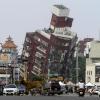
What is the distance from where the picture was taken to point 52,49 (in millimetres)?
183000

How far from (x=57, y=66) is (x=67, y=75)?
4185 mm

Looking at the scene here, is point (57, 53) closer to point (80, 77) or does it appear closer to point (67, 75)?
point (67, 75)

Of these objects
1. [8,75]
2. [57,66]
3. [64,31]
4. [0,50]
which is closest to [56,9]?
[64,31]

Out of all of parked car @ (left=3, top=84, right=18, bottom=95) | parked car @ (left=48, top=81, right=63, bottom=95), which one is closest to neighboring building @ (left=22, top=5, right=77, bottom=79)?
parked car @ (left=3, top=84, right=18, bottom=95)

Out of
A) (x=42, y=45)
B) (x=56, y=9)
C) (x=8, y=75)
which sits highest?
(x=56, y=9)

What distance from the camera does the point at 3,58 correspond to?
142 metres

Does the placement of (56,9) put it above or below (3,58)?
above

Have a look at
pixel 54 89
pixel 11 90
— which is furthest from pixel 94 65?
pixel 54 89

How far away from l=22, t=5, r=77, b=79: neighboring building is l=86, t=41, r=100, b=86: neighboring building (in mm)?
13861

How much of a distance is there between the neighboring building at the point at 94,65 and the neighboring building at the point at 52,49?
13861 millimetres

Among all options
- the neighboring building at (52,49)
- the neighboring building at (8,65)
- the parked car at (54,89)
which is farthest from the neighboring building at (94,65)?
the parked car at (54,89)

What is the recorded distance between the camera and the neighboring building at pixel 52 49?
7077 inches

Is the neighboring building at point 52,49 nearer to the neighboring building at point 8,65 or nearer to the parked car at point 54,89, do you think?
the neighboring building at point 8,65

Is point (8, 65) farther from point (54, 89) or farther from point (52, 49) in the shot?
point (54, 89)
